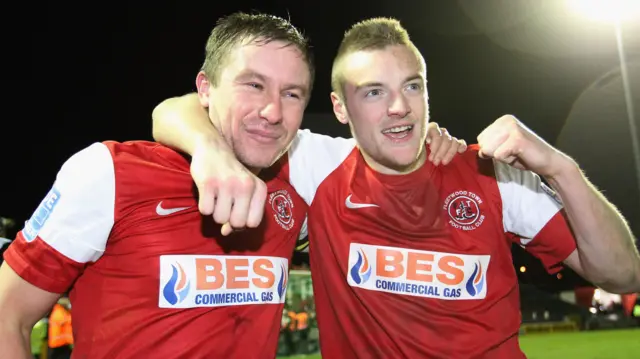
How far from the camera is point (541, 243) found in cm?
246

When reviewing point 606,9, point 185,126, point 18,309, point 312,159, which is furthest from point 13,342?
point 606,9

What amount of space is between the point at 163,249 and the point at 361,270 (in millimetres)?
Result: 882

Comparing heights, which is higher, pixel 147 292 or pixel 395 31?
pixel 395 31

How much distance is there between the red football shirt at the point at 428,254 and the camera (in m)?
2.41

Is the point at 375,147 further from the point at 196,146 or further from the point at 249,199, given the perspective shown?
the point at 249,199

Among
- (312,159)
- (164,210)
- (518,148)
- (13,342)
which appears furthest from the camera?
(312,159)

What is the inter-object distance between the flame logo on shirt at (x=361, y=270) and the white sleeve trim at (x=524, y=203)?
2.12 ft

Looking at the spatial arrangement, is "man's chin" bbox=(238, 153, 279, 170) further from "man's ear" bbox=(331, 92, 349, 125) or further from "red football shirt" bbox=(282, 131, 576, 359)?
"man's ear" bbox=(331, 92, 349, 125)

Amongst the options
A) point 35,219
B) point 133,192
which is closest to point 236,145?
point 133,192

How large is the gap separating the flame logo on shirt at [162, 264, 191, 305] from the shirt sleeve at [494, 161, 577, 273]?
1413mm

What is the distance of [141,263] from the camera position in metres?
2.09

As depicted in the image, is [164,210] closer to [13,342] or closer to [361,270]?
[13,342]

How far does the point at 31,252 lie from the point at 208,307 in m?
0.66

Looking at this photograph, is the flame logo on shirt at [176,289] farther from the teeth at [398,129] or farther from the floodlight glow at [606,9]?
the floodlight glow at [606,9]
